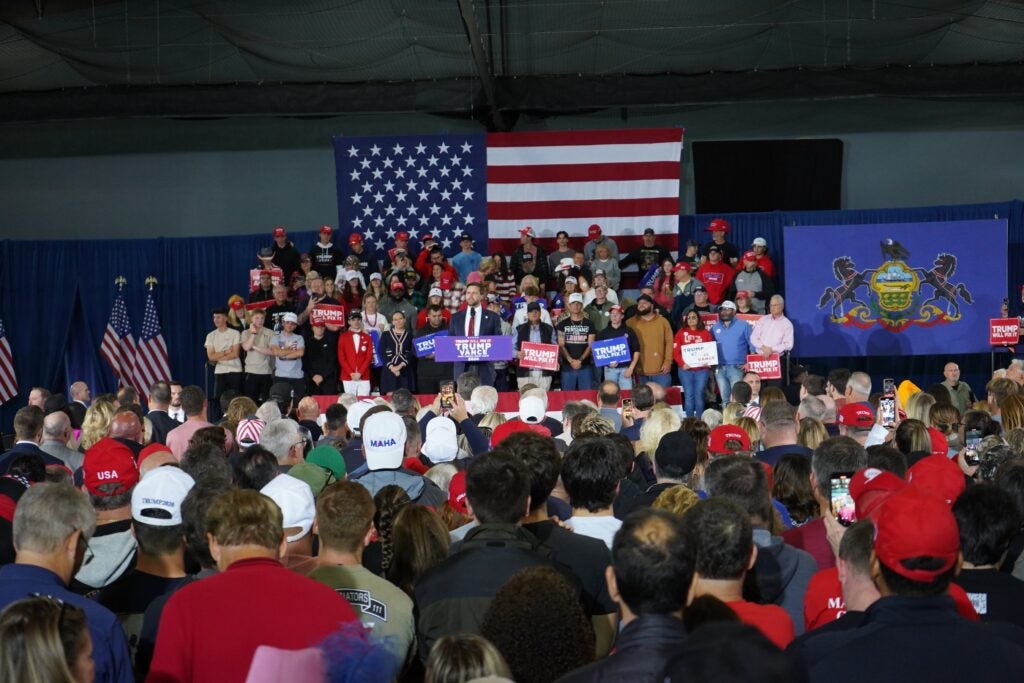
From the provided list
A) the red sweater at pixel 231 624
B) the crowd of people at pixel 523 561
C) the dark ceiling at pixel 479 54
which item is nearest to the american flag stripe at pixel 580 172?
the dark ceiling at pixel 479 54

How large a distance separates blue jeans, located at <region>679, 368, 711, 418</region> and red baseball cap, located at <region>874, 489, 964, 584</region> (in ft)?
43.7

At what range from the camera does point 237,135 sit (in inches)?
889

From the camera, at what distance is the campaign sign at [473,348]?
15.6 m

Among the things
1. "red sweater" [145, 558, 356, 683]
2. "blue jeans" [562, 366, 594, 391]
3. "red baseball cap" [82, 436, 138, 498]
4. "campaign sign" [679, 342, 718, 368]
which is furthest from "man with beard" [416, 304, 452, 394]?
"red sweater" [145, 558, 356, 683]

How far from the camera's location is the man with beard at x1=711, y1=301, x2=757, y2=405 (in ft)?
54.8

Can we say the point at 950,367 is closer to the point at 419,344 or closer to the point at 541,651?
the point at 419,344

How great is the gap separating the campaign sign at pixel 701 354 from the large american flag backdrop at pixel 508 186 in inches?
156

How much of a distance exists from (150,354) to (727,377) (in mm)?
10094

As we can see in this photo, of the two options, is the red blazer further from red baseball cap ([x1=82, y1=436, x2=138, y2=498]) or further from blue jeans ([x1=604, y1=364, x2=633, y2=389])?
red baseball cap ([x1=82, y1=436, x2=138, y2=498])

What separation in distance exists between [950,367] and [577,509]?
11.6 meters

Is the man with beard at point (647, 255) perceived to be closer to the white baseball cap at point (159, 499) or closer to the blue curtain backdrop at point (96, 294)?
the blue curtain backdrop at point (96, 294)

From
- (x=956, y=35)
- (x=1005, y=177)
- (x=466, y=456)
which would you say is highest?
(x=956, y=35)

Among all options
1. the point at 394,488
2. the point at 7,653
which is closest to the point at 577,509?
the point at 394,488

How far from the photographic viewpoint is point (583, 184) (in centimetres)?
2000
